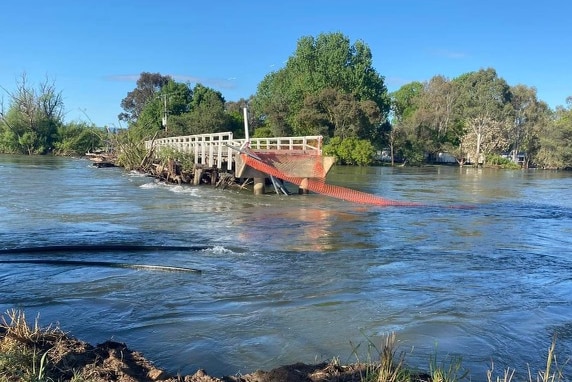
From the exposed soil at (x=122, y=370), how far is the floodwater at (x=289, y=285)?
730 mm

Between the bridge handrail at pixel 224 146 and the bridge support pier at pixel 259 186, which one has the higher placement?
the bridge handrail at pixel 224 146

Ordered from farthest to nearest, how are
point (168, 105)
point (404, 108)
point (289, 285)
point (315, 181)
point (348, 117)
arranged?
point (404, 108) < point (168, 105) < point (348, 117) < point (315, 181) < point (289, 285)

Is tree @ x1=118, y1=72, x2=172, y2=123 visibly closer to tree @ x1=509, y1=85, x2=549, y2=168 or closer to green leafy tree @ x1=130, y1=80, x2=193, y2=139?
green leafy tree @ x1=130, y1=80, x2=193, y2=139

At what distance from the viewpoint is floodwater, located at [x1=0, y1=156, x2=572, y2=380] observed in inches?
209

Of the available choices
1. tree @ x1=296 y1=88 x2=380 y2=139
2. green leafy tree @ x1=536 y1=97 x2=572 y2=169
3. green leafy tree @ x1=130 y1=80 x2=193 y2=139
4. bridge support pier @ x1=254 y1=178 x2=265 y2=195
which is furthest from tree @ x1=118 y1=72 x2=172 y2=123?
bridge support pier @ x1=254 y1=178 x2=265 y2=195

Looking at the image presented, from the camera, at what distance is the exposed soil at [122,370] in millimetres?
3619

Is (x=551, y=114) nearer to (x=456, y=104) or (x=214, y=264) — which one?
(x=456, y=104)

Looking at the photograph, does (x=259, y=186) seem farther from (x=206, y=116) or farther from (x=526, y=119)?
(x=526, y=119)

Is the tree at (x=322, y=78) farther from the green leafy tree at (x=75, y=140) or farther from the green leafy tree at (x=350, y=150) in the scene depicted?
the green leafy tree at (x=75, y=140)

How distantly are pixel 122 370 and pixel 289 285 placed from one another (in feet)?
12.9

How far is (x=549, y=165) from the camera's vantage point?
77.4m

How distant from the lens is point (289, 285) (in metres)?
7.52

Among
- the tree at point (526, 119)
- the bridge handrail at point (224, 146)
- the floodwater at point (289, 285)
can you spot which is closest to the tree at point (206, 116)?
the bridge handrail at point (224, 146)

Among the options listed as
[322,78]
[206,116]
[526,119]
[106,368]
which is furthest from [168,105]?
[106,368]
